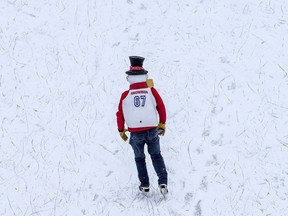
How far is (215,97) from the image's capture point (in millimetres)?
8625

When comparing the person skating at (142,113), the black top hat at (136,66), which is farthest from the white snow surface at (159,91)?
the black top hat at (136,66)

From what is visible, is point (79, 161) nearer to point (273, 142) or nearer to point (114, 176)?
point (114, 176)

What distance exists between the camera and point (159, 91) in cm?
909

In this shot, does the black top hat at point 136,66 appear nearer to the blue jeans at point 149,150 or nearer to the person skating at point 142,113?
the person skating at point 142,113

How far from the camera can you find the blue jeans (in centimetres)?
648

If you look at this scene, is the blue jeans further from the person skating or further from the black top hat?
the black top hat

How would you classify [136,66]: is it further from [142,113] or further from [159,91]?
[159,91]

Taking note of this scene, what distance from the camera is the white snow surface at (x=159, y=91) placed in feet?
22.3

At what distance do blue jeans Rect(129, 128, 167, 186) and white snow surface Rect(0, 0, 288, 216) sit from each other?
403 mm

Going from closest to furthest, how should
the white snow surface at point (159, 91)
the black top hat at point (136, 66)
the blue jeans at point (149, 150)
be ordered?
the black top hat at point (136, 66)
the blue jeans at point (149, 150)
the white snow surface at point (159, 91)

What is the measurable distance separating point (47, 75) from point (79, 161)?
2991mm

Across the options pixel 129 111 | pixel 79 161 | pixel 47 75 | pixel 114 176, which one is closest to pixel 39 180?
pixel 79 161

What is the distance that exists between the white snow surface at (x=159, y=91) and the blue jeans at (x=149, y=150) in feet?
1.32

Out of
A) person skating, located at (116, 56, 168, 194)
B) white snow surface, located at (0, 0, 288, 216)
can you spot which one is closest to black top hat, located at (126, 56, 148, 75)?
person skating, located at (116, 56, 168, 194)
